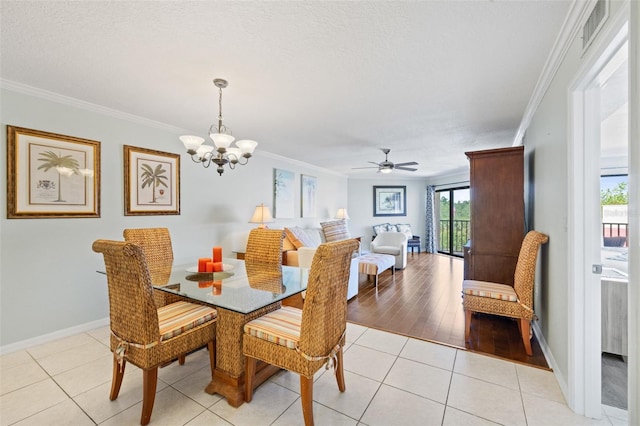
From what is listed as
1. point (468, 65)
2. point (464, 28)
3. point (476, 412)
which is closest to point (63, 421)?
point (476, 412)

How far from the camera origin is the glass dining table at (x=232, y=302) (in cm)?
166

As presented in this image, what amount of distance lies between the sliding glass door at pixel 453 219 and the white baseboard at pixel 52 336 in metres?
7.90

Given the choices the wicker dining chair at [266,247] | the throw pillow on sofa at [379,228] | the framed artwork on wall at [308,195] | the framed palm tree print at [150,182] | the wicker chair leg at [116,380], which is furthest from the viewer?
the throw pillow on sofa at [379,228]

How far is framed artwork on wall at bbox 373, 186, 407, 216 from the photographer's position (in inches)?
337

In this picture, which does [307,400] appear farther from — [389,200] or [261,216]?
[389,200]

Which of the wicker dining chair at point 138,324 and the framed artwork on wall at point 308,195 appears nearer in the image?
the wicker dining chair at point 138,324

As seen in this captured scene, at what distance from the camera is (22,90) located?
2412mm

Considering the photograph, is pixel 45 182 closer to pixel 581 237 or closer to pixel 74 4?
pixel 74 4

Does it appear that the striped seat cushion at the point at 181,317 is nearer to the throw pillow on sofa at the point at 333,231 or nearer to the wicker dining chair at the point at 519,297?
the wicker dining chair at the point at 519,297

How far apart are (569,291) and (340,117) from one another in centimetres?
261

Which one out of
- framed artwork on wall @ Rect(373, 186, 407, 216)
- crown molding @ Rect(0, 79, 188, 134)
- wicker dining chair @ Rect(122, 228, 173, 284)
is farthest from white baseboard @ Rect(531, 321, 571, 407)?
framed artwork on wall @ Rect(373, 186, 407, 216)

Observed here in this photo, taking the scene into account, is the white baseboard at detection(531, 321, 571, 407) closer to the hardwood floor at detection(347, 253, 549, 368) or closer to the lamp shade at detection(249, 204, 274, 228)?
the hardwood floor at detection(347, 253, 549, 368)

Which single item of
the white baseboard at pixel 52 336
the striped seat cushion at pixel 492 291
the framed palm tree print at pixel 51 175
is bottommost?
the white baseboard at pixel 52 336

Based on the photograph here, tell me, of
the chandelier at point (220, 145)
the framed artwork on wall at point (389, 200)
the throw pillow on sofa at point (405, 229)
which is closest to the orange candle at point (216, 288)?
the chandelier at point (220, 145)
